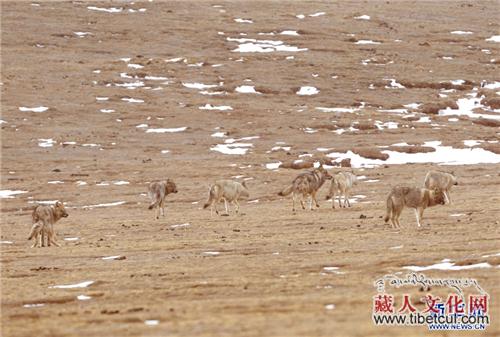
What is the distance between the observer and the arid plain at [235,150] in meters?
17.6

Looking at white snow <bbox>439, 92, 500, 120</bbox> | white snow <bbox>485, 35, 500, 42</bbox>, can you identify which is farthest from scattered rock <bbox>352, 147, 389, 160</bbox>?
white snow <bbox>485, 35, 500, 42</bbox>

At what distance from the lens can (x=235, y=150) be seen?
59625mm

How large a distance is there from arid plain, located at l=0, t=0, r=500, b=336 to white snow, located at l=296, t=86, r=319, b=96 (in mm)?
271

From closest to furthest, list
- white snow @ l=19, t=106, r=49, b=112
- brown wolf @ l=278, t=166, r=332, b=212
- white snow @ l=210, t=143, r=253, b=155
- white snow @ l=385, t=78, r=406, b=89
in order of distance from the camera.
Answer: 1. brown wolf @ l=278, t=166, r=332, b=212
2. white snow @ l=210, t=143, r=253, b=155
3. white snow @ l=19, t=106, r=49, b=112
4. white snow @ l=385, t=78, r=406, b=89

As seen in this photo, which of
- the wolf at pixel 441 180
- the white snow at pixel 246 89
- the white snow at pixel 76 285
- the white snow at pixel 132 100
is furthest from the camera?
the white snow at pixel 246 89

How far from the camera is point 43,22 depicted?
10662 centimetres

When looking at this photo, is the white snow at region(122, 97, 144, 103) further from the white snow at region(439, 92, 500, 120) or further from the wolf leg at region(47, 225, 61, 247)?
the wolf leg at region(47, 225, 61, 247)

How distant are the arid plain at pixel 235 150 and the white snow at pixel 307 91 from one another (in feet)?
0.89

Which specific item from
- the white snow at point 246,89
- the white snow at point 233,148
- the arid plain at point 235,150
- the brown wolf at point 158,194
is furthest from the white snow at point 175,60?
the brown wolf at point 158,194

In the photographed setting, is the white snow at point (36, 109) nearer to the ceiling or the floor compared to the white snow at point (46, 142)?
nearer to the ceiling

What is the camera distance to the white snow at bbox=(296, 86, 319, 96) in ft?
265

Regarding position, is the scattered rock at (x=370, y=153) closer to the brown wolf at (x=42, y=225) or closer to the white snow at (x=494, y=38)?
the brown wolf at (x=42, y=225)

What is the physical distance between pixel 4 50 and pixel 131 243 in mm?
71045

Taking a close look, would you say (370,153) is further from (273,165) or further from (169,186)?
(169,186)
